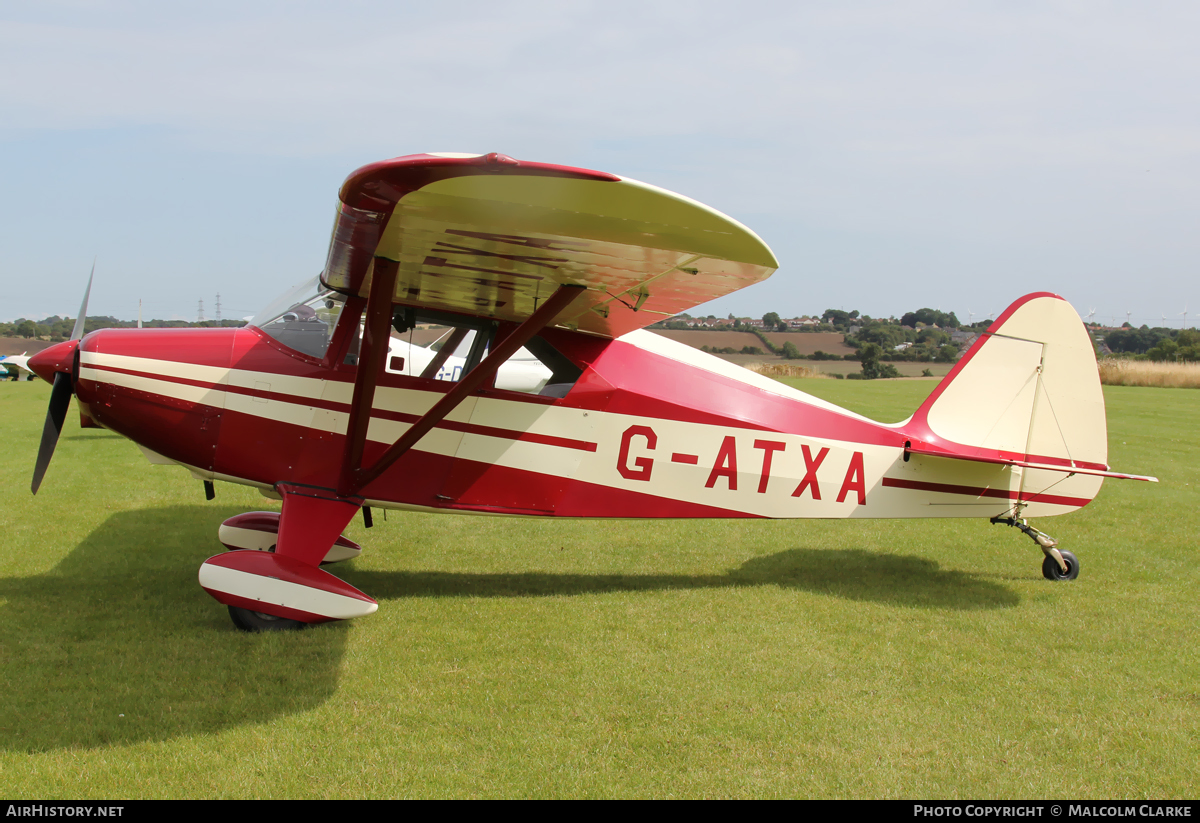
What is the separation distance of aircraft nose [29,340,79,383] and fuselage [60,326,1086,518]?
152mm

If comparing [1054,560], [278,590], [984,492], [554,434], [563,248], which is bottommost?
[278,590]

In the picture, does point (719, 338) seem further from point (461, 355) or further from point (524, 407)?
point (461, 355)

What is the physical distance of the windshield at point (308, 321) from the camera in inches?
216

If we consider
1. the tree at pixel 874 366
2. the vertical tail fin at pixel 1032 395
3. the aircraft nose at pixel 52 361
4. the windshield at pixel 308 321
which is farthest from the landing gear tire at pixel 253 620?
the tree at pixel 874 366

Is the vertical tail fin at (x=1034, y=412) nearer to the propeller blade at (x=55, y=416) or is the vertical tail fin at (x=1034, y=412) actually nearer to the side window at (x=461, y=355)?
the side window at (x=461, y=355)

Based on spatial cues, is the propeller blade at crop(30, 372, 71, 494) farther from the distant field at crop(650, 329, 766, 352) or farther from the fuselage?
the distant field at crop(650, 329, 766, 352)

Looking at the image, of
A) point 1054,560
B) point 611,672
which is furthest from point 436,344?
point 1054,560

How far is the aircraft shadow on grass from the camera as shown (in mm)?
3859

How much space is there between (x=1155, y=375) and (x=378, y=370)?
40.9m

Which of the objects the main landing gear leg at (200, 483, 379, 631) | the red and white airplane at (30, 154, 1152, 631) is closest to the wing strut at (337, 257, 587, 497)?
the red and white airplane at (30, 154, 1152, 631)

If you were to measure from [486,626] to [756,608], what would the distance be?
202 centimetres

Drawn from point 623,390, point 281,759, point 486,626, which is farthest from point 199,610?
point 623,390

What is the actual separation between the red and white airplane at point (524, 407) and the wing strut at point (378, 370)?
18mm

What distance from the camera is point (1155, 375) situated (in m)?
35.5
